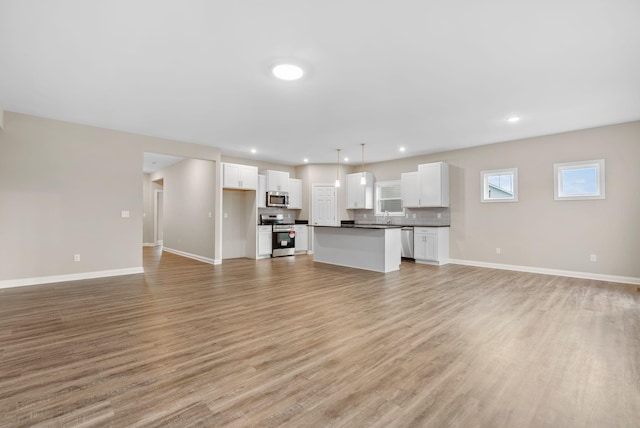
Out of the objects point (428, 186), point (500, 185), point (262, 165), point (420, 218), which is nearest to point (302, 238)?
point (262, 165)

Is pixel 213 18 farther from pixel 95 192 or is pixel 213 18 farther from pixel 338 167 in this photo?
pixel 338 167

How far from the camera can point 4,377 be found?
2.10 m

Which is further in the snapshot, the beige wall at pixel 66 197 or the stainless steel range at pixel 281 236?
the stainless steel range at pixel 281 236

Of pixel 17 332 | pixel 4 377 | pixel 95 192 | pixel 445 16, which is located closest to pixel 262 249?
pixel 95 192

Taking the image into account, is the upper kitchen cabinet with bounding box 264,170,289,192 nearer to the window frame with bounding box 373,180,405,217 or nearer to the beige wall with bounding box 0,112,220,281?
the window frame with bounding box 373,180,405,217

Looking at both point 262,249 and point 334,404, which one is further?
point 262,249

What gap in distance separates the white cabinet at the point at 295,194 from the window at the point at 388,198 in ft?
7.80

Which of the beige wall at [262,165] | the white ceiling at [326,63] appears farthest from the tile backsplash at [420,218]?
the beige wall at [262,165]

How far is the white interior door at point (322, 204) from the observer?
30.4 ft

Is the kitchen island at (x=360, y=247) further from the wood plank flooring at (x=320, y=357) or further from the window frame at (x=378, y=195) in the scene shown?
the window frame at (x=378, y=195)

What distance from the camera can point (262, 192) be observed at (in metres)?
8.44

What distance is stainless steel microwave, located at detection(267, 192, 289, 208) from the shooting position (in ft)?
27.7

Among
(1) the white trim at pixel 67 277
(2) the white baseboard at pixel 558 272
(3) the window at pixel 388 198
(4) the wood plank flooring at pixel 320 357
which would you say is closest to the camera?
(4) the wood plank flooring at pixel 320 357

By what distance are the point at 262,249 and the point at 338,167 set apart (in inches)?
133
